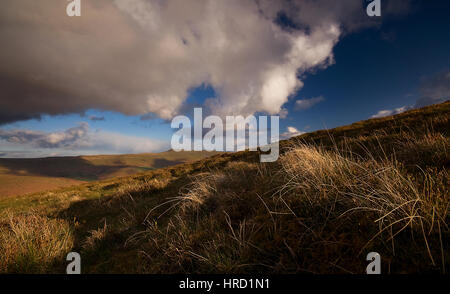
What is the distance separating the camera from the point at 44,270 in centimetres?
330

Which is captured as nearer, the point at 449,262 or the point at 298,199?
the point at 449,262

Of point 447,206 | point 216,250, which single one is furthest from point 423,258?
point 216,250

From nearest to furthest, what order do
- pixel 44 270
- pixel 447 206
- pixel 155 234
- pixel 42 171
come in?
pixel 447 206, pixel 44 270, pixel 155 234, pixel 42 171

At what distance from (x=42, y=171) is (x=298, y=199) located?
184332 mm

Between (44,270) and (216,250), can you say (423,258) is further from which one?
(44,270)

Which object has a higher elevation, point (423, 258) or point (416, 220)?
point (416, 220)

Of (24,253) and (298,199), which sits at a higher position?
(298,199)

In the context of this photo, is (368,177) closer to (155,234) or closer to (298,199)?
(298,199)

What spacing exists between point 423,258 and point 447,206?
77 centimetres
